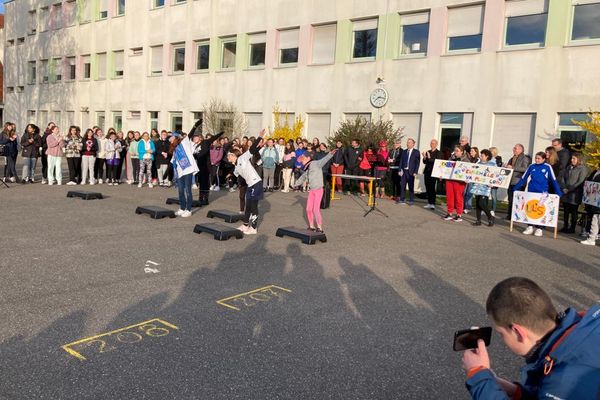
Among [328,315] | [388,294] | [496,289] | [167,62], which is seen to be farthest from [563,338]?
[167,62]

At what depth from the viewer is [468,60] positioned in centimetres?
1998

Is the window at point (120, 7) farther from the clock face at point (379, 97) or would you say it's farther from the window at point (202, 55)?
the clock face at point (379, 97)

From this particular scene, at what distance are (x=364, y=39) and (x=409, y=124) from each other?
14.8 feet

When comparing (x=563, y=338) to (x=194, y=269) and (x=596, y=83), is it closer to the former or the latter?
→ (x=194, y=269)

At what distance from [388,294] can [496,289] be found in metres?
4.47

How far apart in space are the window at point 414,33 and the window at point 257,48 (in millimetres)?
7727

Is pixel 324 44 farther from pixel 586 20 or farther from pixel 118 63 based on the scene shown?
pixel 118 63

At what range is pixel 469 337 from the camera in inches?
94.3

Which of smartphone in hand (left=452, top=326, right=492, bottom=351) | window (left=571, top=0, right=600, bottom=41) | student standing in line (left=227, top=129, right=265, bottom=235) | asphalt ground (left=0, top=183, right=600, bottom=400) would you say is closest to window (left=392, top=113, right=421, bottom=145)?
window (left=571, top=0, right=600, bottom=41)

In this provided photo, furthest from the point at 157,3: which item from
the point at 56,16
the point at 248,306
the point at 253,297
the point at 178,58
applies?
the point at 248,306

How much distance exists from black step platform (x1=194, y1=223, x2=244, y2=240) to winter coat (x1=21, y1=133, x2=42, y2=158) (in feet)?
34.5

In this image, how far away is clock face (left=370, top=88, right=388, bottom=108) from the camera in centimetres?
2220

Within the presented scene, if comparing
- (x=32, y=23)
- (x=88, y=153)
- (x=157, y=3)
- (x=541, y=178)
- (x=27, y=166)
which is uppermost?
(x=32, y=23)

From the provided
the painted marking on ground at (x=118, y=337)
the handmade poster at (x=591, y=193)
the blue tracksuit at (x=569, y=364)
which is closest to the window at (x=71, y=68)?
the handmade poster at (x=591, y=193)
